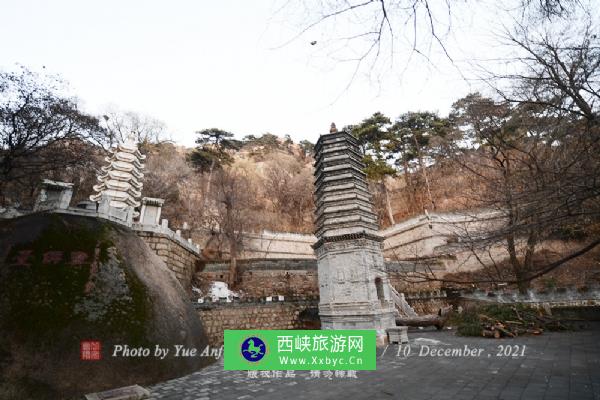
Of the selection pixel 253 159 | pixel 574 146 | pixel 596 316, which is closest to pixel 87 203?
pixel 574 146

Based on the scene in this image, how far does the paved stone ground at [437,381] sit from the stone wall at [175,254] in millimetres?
9581

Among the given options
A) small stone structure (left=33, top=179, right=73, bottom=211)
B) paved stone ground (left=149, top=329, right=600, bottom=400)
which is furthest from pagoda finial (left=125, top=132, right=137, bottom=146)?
paved stone ground (left=149, top=329, right=600, bottom=400)

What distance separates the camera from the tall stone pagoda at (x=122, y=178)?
18.3 meters

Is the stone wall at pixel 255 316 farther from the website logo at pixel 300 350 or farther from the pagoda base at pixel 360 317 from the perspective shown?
the website logo at pixel 300 350

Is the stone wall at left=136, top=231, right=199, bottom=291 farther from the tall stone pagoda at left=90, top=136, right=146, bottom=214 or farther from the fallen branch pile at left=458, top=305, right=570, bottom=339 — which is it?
the fallen branch pile at left=458, top=305, right=570, bottom=339

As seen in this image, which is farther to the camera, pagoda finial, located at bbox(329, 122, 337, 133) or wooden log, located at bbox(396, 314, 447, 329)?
pagoda finial, located at bbox(329, 122, 337, 133)

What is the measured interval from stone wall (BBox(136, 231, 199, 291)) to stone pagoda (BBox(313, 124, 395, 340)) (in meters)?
8.61

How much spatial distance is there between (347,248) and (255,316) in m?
6.15

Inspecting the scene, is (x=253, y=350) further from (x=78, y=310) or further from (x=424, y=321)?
(x=424, y=321)

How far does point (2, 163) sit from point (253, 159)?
35481 millimetres

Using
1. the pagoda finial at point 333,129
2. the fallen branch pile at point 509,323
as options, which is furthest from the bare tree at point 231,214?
the fallen branch pile at point 509,323

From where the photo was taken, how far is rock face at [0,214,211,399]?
516cm

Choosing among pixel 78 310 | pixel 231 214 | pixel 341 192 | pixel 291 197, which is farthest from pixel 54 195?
pixel 291 197

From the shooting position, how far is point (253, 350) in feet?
21.1
